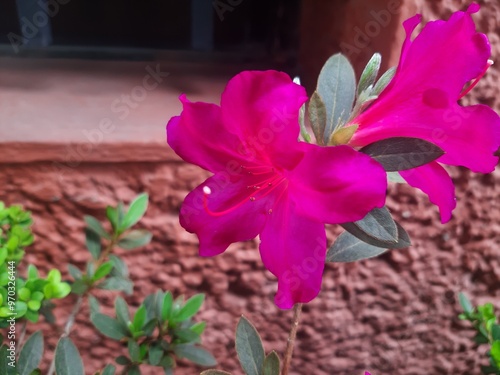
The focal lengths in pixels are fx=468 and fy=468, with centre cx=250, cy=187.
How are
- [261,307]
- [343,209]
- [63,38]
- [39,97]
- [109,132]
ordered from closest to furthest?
[343,209] < [109,132] < [39,97] < [261,307] < [63,38]

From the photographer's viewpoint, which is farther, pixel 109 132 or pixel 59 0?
pixel 59 0

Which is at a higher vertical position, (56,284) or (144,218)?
(56,284)

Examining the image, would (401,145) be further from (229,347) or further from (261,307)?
(229,347)

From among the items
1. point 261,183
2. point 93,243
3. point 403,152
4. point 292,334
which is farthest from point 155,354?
point 403,152

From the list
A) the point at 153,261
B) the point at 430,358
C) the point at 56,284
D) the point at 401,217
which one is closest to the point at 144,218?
the point at 153,261

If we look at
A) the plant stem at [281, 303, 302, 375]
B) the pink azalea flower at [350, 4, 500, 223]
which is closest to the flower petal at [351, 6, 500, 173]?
the pink azalea flower at [350, 4, 500, 223]

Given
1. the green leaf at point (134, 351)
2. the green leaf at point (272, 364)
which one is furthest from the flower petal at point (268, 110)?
the green leaf at point (134, 351)

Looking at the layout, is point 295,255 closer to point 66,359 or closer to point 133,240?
point 66,359

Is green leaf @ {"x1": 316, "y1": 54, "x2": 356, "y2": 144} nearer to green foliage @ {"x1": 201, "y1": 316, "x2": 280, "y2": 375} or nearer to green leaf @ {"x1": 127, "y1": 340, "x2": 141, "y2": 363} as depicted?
green foliage @ {"x1": 201, "y1": 316, "x2": 280, "y2": 375}

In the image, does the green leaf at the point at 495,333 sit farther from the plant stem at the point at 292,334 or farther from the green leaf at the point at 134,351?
the green leaf at the point at 134,351

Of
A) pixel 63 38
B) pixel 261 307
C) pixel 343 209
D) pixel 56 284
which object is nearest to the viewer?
pixel 343 209
